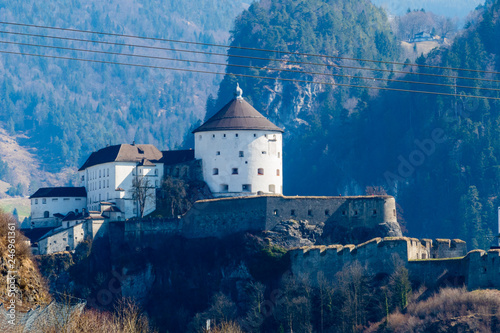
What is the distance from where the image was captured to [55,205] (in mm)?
102938

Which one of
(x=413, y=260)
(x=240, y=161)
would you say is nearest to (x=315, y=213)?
(x=240, y=161)

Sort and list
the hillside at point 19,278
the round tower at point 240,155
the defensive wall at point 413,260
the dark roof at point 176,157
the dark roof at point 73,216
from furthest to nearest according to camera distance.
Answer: the dark roof at point 176,157, the dark roof at point 73,216, the round tower at point 240,155, the defensive wall at point 413,260, the hillside at point 19,278

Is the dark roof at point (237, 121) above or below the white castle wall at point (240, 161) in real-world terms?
above

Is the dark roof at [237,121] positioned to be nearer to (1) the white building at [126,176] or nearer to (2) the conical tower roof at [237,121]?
(2) the conical tower roof at [237,121]

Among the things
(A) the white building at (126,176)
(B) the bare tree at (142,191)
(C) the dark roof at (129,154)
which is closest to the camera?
(B) the bare tree at (142,191)

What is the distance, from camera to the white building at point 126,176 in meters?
96.7

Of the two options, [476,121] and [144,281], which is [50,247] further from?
[476,121]

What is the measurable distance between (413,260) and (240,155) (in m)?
22.9

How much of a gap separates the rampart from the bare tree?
17021 millimetres

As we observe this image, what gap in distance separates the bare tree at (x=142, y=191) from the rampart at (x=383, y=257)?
1702 centimetres

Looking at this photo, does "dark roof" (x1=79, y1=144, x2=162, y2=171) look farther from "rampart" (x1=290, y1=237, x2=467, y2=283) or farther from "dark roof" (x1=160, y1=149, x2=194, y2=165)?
"rampart" (x1=290, y1=237, x2=467, y2=283)

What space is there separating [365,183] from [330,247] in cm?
8145

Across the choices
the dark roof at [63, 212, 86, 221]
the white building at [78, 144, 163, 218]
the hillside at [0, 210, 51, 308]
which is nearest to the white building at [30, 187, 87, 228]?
the white building at [78, 144, 163, 218]

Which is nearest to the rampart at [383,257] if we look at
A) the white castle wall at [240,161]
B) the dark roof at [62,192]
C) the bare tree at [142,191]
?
the white castle wall at [240,161]
